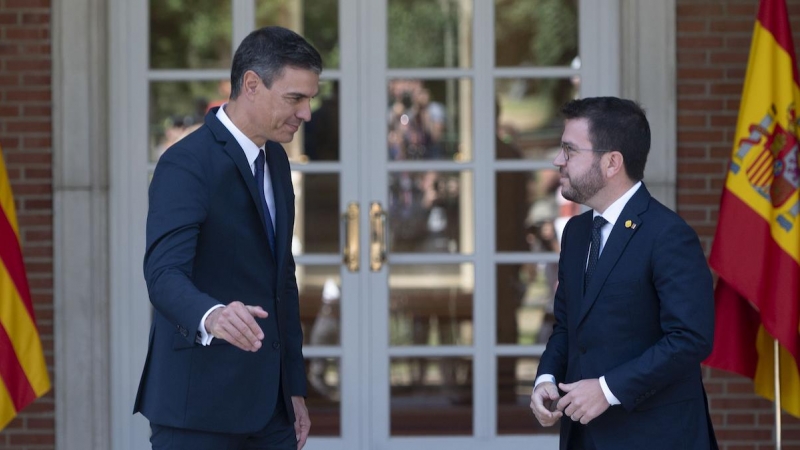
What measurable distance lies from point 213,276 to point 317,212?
2482 mm

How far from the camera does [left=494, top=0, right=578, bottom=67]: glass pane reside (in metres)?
5.40

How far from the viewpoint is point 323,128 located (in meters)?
5.46

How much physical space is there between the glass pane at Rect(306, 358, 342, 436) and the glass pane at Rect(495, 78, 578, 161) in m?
1.18

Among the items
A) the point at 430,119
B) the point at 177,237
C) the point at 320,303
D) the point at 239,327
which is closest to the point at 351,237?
the point at 320,303

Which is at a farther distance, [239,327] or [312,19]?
[312,19]

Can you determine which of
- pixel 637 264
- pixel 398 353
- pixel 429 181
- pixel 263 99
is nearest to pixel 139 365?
pixel 398 353

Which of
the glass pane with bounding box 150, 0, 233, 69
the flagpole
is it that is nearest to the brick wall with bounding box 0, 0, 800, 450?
the glass pane with bounding box 150, 0, 233, 69

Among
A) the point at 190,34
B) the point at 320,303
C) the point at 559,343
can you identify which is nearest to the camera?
the point at 559,343

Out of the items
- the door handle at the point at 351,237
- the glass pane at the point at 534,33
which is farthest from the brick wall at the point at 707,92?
the door handle at the point at 351,237

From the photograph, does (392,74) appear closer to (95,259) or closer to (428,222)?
(428,222)

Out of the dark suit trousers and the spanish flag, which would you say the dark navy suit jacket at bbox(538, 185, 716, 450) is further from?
the spanish flag

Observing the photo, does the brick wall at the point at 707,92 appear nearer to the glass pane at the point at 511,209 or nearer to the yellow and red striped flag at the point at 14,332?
the glass pane at the point at 511,209

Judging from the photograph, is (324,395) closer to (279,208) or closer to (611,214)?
(279,208)

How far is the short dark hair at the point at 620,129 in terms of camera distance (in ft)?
10.1
